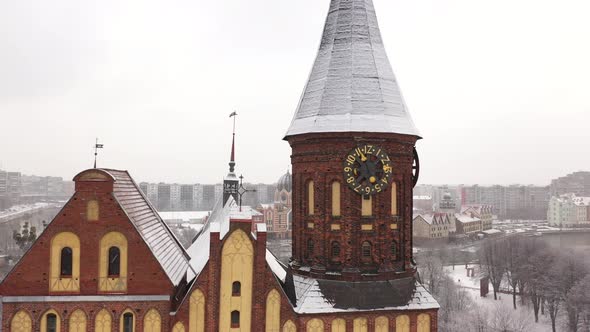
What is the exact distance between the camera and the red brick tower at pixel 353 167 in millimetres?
15797

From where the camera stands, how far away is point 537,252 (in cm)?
6819

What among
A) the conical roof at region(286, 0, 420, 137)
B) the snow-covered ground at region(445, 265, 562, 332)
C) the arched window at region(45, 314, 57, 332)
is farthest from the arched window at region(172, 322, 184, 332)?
the snow-covered ground at region(445, 265, 562, 332)

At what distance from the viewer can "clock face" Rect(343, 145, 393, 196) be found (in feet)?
51.7

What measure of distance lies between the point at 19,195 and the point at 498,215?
18263 cm

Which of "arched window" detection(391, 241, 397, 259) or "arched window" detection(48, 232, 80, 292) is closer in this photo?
"arched window" detection(48, 232, 80, 292)

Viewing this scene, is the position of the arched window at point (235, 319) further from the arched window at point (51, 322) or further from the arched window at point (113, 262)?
the arched window at point (51, 322)

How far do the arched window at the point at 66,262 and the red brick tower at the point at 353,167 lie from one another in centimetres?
776

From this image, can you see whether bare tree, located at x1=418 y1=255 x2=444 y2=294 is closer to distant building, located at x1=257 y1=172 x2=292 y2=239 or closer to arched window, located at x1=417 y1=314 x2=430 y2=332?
arched window, located at x1=417 y1=314 x2=430 y2=332

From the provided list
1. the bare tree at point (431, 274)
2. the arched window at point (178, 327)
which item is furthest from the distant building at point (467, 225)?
the arched window at point (178, 327)

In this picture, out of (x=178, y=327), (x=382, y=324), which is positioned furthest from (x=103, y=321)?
(x=382, y=324)

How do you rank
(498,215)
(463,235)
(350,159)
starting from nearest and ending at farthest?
(350,159) < (463,235) < (498,215)

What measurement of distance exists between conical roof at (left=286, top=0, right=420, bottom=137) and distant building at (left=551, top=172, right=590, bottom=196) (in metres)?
→ 186

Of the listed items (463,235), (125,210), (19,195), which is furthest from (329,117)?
(19,195)

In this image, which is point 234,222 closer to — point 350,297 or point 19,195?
point 350,297
